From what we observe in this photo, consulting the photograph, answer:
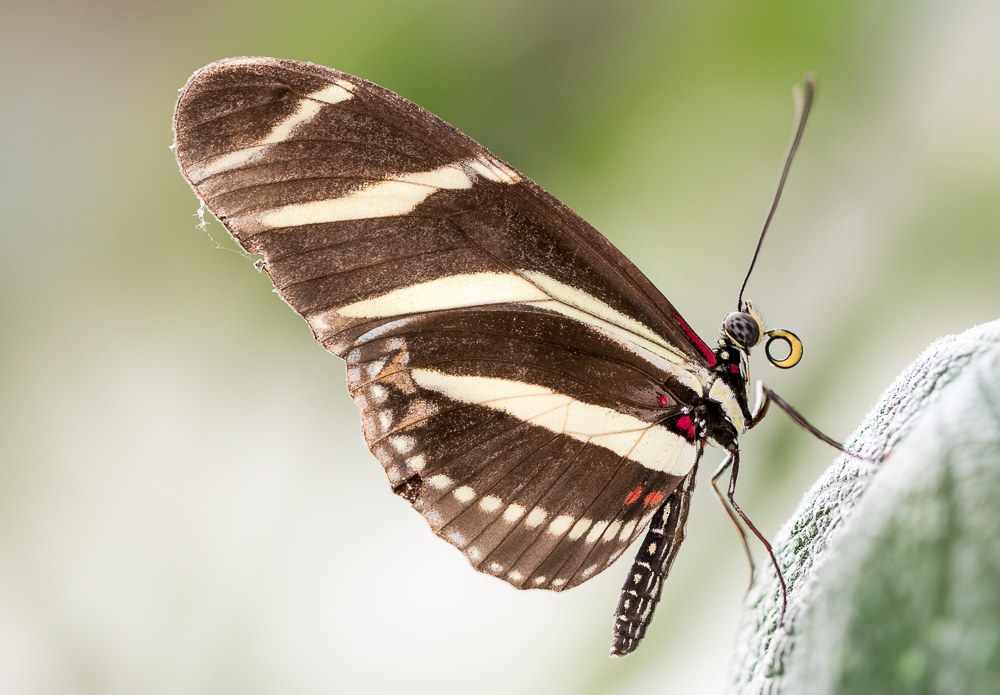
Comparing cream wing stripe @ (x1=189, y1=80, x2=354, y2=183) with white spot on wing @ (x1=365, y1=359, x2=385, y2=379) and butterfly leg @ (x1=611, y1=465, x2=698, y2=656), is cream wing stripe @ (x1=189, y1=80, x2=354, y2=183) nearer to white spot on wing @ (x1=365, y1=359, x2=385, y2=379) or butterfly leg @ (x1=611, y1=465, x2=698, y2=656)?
white spot on wing @ (x1=365, y1=359, x2=385, y2=379)

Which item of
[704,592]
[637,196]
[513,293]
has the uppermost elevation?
[637,196]

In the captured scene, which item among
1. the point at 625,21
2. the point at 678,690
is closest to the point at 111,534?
the point at 678,690

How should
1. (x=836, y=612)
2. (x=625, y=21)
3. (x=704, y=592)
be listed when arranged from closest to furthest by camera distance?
1. (x=836, y=612)
2. (x=704, y=592)
3. (x=625, y=21)

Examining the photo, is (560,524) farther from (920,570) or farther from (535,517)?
(920,570)

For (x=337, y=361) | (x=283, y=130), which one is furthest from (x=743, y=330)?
(x=337, y=361)

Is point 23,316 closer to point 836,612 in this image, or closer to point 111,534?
point 111,534

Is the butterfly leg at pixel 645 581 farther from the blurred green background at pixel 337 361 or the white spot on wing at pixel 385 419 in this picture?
the blurred green background at pixel 337 361
